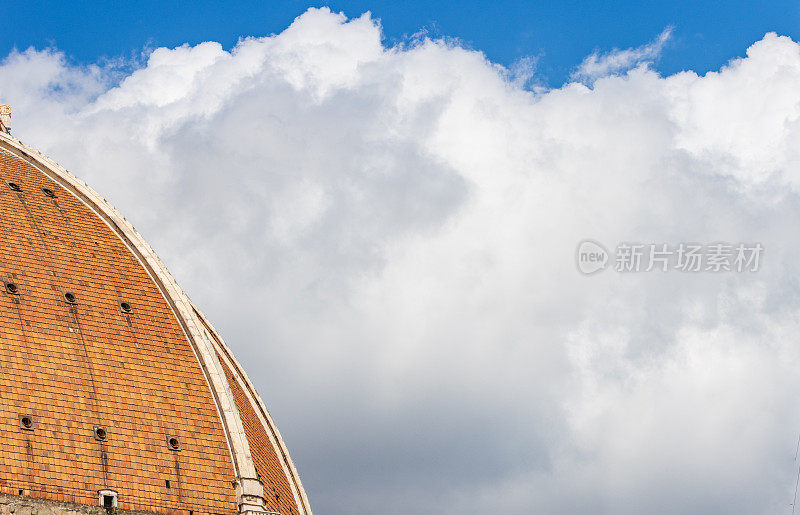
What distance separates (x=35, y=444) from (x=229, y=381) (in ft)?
28.6

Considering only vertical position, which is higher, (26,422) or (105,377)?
(105,377)

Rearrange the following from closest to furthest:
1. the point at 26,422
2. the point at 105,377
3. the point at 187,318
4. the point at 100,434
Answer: the point at 26,422 → the point at 100,434 → the point at 105,377 → the point at 187,318

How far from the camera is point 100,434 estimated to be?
45812 millimetres

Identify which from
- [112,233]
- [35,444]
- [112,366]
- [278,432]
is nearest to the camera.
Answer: [35,444]

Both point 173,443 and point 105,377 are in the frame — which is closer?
point 173,443

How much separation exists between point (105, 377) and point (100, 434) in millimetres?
1952

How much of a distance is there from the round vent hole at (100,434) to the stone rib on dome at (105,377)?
9 cm

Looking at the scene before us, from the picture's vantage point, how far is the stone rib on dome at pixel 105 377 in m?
45.1

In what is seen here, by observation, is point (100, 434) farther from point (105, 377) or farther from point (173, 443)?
point (173, 443)

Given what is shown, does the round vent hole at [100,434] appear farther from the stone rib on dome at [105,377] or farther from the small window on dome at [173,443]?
the small window on dome at [173,443]

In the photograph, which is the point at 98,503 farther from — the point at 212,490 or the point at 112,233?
the point at 112,233

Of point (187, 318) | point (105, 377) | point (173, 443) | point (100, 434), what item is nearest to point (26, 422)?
point (100, 434)

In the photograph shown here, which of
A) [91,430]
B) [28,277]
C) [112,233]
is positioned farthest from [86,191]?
[91,430]

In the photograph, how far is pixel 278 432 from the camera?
182 ft
